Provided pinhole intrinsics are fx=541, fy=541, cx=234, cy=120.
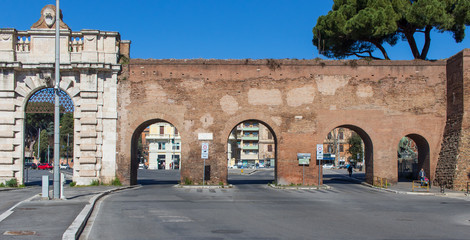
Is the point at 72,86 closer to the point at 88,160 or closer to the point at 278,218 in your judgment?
the point at 88,160

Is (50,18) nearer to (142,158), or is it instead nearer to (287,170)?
(287,170)

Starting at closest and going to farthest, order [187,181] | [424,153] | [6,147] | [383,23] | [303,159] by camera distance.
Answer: [6,147] → [187,181] → [303,159] → [424,153] → [383,23]

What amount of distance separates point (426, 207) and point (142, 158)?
8251cm

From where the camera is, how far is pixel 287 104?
1144 inches

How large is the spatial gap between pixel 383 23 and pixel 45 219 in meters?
25.9

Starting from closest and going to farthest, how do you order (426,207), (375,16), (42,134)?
1. (426,207)
2. (375,16)
3. (42,134)

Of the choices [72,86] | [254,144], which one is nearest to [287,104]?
[72,86]

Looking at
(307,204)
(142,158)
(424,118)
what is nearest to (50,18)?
(307,204)

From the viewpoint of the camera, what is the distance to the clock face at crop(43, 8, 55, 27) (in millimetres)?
28203

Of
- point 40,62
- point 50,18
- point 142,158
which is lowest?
point 142,158

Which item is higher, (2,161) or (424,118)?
(424,118)

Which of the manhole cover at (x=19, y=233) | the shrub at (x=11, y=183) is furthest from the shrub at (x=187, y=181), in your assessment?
the manhole cover at (x=19, y=233)

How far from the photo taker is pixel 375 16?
109 ft

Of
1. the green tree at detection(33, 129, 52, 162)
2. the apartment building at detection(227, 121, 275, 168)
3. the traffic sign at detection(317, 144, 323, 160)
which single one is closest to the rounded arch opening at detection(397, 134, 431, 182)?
the traffic sign at detection(317, 144, 323, 160)
